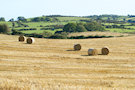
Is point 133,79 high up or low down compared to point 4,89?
down

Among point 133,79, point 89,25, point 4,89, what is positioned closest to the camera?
point 4,89

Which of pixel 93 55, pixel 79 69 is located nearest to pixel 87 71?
pixel 79 69

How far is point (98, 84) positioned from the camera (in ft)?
38.3

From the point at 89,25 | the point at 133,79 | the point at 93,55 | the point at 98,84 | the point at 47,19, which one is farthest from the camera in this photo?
the point at 47,19

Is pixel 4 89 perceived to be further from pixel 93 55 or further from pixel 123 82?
pixel 93 55

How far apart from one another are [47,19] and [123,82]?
136071 millimetres

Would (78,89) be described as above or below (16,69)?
above

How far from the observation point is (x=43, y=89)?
6688 mm

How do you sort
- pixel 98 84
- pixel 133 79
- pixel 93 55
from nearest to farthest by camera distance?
pixel 98 84 → pixel 133 79 → pixel 93 55

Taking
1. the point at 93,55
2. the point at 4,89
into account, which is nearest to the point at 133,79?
the point at 4,89

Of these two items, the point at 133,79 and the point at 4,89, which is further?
the point at 133,79

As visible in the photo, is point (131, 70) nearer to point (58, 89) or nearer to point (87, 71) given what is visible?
point (87, 71)

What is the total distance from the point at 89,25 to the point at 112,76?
7427 centimetres

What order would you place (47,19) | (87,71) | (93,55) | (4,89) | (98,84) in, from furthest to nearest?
(47,19)
(93,55)
(87,71)
(98,84)
(4,89)
